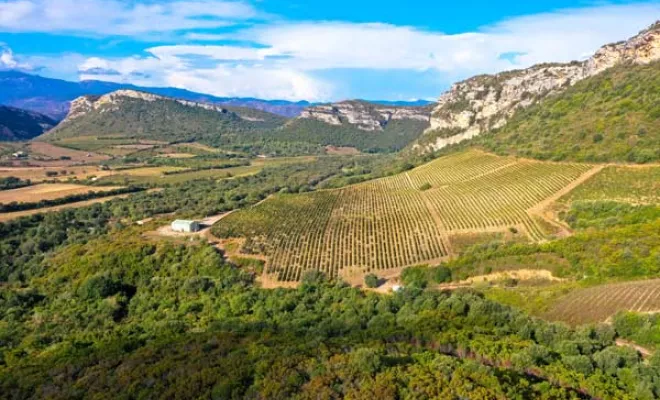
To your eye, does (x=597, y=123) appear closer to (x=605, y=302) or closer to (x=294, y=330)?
(x=605, y=302)

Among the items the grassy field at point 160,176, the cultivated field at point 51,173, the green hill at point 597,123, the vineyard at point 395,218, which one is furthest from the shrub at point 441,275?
the cultivated field at point 51,173

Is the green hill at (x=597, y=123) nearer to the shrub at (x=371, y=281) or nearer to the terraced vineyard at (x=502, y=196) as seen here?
the terraced vineyard at (x=502, y=196)

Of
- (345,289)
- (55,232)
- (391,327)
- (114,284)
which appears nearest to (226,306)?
(345,289)

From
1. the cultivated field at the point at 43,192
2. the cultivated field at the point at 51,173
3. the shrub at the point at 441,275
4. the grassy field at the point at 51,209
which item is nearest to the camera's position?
the shrub at the point at 441,275

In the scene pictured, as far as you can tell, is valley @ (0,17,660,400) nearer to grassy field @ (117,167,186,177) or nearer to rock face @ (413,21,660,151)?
rock face @ (413,21,660,151)

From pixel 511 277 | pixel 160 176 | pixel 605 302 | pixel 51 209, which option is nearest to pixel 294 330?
pixel 605 302

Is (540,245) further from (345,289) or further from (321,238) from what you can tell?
(321,238)

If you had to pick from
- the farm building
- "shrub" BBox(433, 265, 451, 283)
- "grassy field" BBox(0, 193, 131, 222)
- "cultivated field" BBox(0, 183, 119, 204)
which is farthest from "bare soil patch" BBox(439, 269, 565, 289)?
"cultivated field" BBox(0, 183, 119, 204)

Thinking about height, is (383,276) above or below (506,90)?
below
